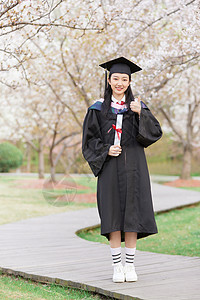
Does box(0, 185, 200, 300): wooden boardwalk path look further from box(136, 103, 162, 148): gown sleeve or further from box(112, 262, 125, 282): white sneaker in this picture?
box(136, 103, 162, 148): gown sleeve

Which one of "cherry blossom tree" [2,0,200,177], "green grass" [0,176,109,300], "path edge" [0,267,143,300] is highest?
"cherry blossom tree" [2,0,200,177]

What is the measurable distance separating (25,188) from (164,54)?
1217cm

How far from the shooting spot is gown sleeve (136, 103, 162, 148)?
3977 millimetres

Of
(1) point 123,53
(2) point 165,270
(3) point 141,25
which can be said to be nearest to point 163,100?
(1) point 123,53

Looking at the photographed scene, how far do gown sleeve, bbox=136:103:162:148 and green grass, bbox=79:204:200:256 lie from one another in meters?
2.98

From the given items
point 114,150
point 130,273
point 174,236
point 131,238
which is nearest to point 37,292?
point 130,273

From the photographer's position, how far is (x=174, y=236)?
26.8 feet

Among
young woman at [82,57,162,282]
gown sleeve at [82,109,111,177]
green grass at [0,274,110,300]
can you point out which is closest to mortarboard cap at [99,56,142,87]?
young woman at [82,57,162,282]

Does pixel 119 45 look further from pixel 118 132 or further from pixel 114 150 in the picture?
pixel 114 150

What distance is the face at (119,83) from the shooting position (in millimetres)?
4078

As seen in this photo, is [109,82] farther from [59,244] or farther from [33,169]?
[33,169]

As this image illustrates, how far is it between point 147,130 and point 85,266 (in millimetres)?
1794

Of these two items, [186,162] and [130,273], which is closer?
[130,273]

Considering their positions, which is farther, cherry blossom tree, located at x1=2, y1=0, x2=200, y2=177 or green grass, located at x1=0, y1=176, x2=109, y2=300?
cherry blossom tree, located at x1=2, y1=0, x2=200, y2=177
